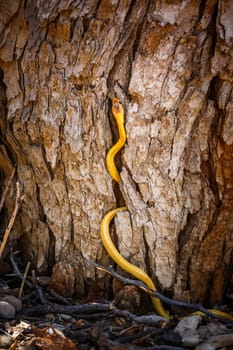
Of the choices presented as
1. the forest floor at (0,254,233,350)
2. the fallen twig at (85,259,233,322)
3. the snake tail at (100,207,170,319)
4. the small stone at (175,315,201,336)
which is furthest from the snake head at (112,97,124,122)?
the small stone at (175,315,201,336)

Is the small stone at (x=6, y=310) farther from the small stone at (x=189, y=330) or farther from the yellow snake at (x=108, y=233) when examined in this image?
the small stone at (x=189, y=330)

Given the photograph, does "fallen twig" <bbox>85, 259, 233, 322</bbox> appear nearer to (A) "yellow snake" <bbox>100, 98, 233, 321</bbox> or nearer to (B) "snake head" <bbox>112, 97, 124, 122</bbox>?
(A) "yellow snake" <bbox>100, 98, 233, 321</bbox>

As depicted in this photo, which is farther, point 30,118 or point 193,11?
point 30,118

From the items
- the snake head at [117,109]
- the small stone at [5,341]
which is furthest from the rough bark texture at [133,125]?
the small stone at [5,341]

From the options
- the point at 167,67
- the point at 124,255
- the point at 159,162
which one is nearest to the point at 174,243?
the point at 124,255

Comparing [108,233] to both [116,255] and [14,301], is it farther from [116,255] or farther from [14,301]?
[14,301]

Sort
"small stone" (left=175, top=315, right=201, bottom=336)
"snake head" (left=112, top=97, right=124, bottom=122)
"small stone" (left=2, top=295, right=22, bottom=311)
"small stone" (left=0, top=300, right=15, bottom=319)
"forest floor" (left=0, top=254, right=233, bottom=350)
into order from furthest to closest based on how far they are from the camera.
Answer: "snake head" (left=112, top=97, right=124, bottom=122) → "small stone" (left=2, top=295, right=22, bottom=311) → "small stone" (left=0, top=300, right=15, bottom=319) → "small stone" (left=175, top=315, right=201, bottom=336) → "forest floor" (left=0, top=254, right=233, bottom=350)

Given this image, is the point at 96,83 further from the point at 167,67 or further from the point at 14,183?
the point at 14,183
